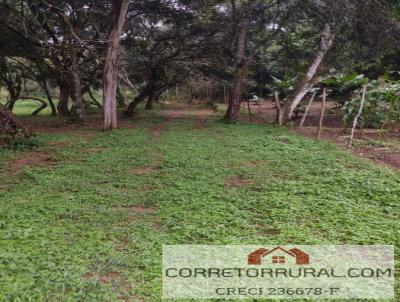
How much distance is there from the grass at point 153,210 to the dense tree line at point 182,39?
393 cm

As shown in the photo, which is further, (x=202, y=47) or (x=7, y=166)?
(x=202, y=47)

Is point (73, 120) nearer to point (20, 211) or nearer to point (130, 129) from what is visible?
point (130, 129)

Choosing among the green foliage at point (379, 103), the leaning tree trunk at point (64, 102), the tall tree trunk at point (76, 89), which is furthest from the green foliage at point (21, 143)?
the leaning tree trunk at point (64, 102)

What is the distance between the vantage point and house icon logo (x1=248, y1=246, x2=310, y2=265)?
3.26m

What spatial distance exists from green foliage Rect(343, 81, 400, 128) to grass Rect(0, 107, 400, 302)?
8.09ft

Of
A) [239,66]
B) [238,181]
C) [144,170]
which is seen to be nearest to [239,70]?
[239,66]

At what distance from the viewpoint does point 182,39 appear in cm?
1402

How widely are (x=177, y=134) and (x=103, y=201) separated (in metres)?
5.61

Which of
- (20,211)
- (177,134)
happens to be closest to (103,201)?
(20,211)

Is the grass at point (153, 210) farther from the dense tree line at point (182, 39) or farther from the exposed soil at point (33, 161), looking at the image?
the dense tree line at point (182, 39)

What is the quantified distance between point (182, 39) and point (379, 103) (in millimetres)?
7078

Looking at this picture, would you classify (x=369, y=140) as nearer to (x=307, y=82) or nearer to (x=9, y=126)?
(x=307, y=82)

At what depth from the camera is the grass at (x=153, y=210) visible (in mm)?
3035

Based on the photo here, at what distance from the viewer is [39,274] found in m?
2.97
